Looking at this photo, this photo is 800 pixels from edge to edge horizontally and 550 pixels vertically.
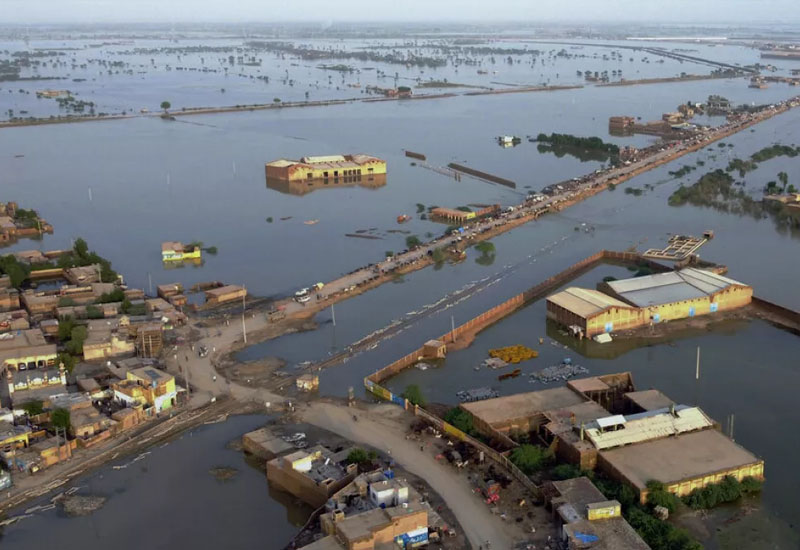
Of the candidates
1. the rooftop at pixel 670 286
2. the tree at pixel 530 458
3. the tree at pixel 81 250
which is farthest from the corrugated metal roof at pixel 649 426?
the tree at pixel 81 250

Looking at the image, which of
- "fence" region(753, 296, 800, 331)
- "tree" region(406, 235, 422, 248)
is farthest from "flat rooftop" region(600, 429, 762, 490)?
"tree" region(406, 235, 422, 248)

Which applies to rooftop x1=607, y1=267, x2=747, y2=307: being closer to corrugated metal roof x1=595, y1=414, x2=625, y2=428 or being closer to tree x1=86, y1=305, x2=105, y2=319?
corrugated metal roof x1=595, y1=414, x2=625, y2=428

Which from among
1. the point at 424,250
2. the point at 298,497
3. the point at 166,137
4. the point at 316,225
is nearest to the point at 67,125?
the point at 166,137

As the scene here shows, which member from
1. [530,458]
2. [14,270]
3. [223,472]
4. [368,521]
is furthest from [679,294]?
[14,270]

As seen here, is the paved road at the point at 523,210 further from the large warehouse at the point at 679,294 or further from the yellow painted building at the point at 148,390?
the large warehouse at the point at 679,294

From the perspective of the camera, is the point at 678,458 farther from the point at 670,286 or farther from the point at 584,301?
the point at 670,286

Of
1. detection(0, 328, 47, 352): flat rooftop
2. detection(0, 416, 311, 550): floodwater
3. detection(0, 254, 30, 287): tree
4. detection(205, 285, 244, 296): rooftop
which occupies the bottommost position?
detection(0, 416, 311, 550): floodwater

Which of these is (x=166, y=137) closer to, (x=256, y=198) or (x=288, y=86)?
(x=256, y=198)
